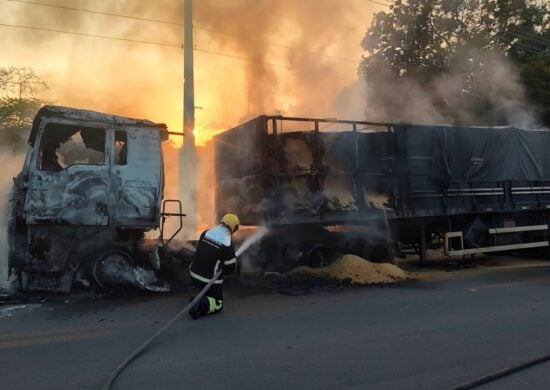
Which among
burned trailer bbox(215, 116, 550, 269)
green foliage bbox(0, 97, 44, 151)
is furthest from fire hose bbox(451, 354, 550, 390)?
green foliage bbox(0, 97, 44, 151)

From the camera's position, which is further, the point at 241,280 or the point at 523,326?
the point at 241,280

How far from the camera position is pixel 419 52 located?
1942 cm

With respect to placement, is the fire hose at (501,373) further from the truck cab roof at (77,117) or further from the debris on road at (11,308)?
the truck cab roof at (77,117)

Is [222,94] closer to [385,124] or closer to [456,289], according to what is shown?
[385,124]

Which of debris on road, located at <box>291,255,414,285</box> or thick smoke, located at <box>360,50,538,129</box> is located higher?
thick smoke, located at <box>360,50,538,129</box>

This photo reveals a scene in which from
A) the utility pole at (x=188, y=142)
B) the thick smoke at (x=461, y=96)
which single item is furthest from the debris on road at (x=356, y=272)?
the thick smoke at (x=461, y=96)

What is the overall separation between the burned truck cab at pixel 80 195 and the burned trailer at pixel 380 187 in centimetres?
184

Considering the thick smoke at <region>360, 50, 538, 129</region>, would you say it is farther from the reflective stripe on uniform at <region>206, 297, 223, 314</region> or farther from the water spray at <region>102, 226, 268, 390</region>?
the water spray at <region>102, 226, 268, 390</region>

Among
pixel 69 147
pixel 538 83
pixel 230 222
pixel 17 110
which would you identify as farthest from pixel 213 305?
pixel 17 110

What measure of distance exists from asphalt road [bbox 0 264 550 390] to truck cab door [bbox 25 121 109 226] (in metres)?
1.12

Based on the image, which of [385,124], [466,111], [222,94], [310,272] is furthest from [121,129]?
[466,111]

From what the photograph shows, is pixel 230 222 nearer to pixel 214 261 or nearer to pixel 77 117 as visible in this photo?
pixel 214 261

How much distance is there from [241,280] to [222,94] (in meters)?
7.62

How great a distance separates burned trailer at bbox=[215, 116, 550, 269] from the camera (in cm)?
786
